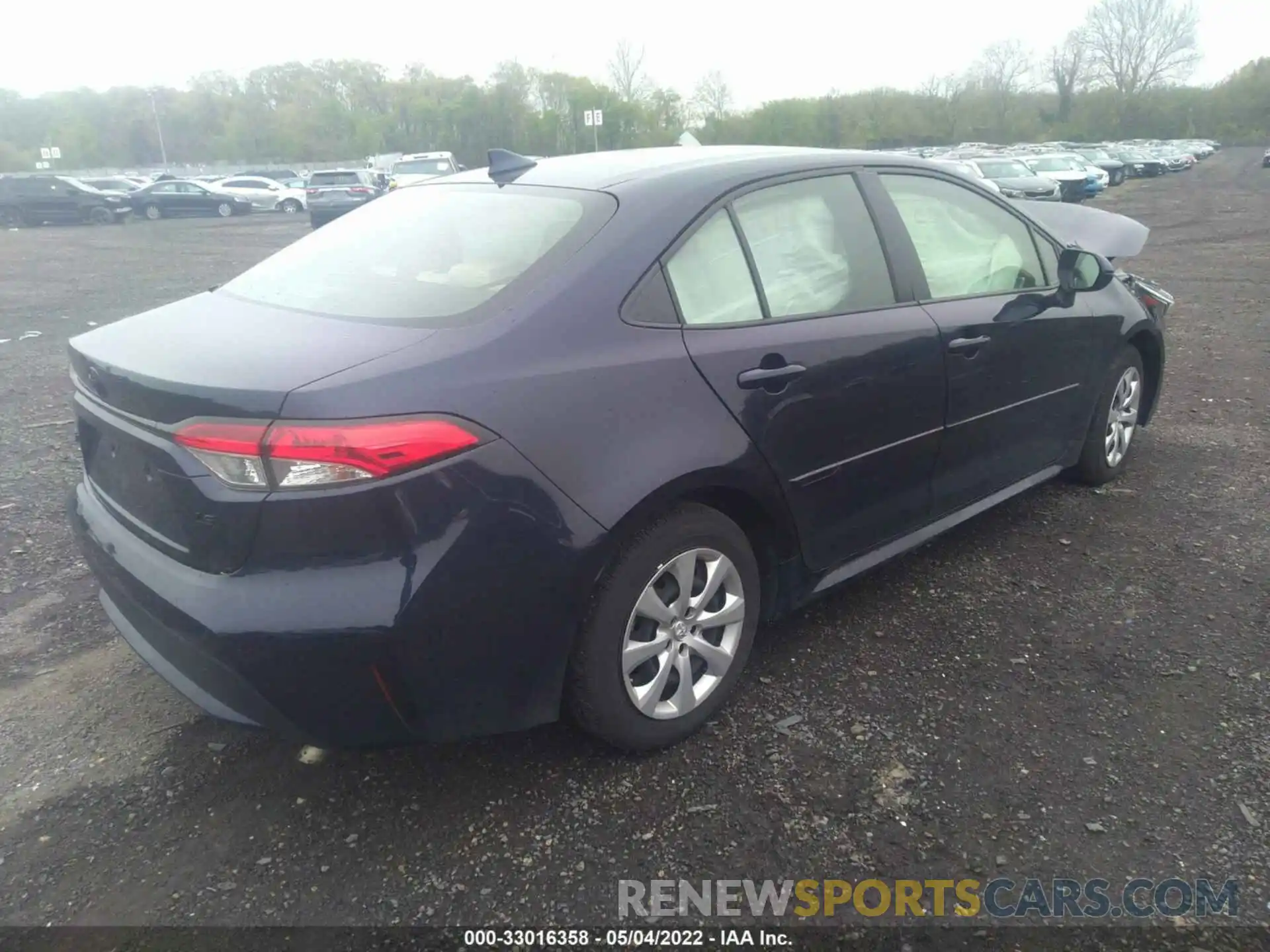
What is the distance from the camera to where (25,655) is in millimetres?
3311

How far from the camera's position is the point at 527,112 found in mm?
71625

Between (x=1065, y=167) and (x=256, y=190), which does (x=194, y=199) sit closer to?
(x=256, y=190)

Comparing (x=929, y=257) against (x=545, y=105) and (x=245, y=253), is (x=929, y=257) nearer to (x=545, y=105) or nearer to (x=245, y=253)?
(x=245, y=253)

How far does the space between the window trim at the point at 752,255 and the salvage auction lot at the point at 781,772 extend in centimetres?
114

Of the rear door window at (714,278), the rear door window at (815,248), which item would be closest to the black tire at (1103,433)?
the rear door window at (815,248)

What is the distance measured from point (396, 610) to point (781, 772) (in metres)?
1.21

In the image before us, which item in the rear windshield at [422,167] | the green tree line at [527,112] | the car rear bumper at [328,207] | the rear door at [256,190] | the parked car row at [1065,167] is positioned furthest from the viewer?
the green tree line at [527,112]

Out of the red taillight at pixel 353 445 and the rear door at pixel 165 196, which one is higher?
the red taillight at pixel 353 445

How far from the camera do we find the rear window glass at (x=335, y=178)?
24828 millimetres

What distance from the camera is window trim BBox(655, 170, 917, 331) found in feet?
8.66

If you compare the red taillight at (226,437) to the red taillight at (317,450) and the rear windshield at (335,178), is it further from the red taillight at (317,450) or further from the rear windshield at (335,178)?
the rear windshield at (335,178)

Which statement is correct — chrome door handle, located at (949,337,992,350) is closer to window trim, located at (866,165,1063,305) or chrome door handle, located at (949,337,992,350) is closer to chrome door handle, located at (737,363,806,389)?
window trim, located at (866,165,1063,305)

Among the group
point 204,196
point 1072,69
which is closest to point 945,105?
point 1072,69

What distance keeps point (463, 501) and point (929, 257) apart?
2.12 metres
